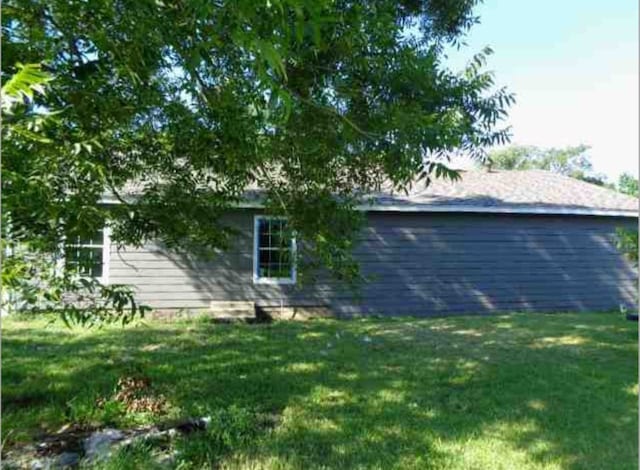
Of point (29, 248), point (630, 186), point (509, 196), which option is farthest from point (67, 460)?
point (630, 186)

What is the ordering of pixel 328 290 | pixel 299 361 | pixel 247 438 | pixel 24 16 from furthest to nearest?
pixel 328 290, pixel 299 361, pixel 247 438, pixel 24 16

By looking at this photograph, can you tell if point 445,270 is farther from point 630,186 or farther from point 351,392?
point 630,186

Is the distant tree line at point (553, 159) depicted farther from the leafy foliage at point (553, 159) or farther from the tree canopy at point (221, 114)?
the tree canopy at point (221, 114)

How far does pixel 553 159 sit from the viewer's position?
4241 cm

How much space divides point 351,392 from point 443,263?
6565 millimetres

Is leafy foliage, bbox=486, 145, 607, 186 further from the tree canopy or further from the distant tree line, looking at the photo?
the tree canopy

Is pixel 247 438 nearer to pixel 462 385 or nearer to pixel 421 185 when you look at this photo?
pixel 462 385

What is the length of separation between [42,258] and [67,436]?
6.89ft

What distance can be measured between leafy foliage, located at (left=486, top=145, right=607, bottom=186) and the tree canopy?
3809 cm

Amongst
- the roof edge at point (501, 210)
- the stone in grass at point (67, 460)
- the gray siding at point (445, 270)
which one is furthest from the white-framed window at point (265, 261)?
the stone in grass at point (67, 460)

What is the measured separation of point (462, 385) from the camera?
538 centimetres

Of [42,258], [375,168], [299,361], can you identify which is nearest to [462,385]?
[299,361]

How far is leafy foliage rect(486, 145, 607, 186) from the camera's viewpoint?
4109 centimetres

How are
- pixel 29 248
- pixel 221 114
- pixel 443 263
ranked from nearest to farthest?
1. pixel 29 248
2. pixel 221 114
3. pixel 443 263
